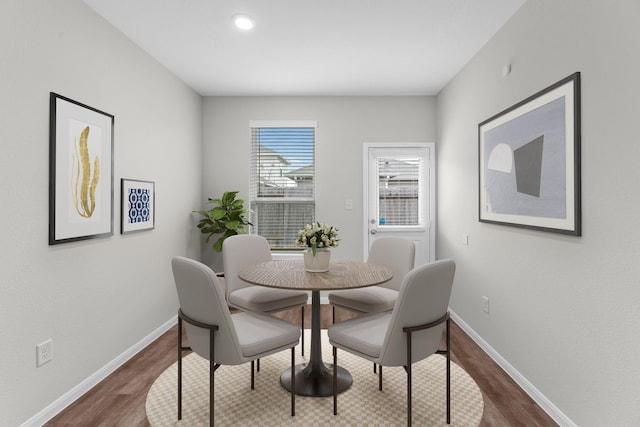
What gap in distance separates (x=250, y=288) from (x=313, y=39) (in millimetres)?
2120

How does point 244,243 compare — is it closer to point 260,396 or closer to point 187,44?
point 260,396

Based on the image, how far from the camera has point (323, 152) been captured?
4406mm

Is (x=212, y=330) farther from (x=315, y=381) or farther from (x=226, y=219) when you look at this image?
(x=226, y=219)

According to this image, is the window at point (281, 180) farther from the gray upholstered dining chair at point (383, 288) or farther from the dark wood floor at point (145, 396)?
the dark wood floor at point (145, 396)

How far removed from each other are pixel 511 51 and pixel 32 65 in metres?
3.09

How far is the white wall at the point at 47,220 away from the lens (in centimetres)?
180

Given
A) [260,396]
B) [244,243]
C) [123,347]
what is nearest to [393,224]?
[244,243]

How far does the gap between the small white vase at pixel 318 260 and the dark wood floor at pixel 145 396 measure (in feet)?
4.26

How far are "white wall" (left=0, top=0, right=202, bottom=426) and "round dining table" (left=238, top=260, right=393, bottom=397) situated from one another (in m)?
1.11

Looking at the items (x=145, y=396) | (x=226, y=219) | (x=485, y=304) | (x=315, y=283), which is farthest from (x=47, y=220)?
(x=485, y=304)

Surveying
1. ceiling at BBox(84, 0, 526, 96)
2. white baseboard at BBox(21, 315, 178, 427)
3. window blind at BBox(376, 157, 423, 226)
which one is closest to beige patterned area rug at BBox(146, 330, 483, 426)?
white baseboard at BBox(21, 315, 178, 427)

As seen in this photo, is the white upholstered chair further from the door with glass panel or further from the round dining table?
the door with glass panel

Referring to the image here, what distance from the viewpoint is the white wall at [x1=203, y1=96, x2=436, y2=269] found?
4.38 m

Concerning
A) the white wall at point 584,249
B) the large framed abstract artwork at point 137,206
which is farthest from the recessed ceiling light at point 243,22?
the white wall at point 584,249
